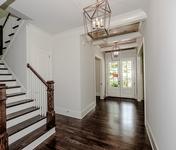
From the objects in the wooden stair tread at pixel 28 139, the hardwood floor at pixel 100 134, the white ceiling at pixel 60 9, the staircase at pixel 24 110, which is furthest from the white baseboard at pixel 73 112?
the white ceiling at pixel 60 9

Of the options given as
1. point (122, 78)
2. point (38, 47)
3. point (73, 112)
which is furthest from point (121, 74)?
point (38, 47)

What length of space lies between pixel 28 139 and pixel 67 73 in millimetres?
2321

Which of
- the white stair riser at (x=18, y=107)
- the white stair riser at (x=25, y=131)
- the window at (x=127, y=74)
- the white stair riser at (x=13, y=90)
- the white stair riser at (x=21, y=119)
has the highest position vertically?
the window at (x=127, y=74)

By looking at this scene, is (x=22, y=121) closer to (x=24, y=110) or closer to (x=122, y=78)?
(x=24, y=110)

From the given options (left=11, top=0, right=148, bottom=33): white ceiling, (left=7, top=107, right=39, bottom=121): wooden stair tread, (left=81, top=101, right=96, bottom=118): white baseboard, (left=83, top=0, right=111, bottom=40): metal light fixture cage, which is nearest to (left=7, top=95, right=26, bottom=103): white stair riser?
(left=7, top=107, right=39, bottom=121): wooden stair tread

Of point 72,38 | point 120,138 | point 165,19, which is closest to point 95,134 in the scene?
point 120,138

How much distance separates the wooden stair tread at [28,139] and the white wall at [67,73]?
142 centimetres

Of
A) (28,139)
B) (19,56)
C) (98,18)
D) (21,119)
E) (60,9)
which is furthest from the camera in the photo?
(19,56)

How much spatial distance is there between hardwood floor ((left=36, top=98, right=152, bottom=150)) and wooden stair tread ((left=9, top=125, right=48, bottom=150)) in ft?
0.70

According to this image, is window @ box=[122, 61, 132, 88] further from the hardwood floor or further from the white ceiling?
the white ceiling

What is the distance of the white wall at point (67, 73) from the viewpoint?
3951mm

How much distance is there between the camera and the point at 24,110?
2947 millimetres

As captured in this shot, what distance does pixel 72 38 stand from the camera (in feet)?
13.3

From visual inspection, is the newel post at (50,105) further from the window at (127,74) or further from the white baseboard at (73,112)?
the window at (127,74)
